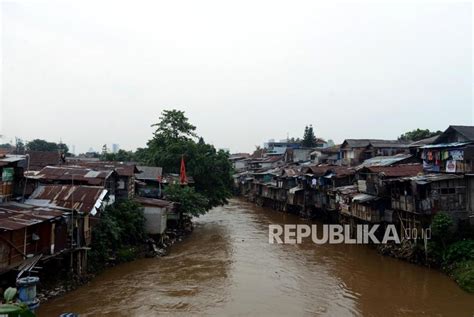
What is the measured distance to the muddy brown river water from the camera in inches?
617

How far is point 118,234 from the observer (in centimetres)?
2105

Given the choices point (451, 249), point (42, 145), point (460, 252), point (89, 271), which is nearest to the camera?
point (89, 271)

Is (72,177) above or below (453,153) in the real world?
below

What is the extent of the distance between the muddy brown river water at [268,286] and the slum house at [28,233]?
216 centimetres

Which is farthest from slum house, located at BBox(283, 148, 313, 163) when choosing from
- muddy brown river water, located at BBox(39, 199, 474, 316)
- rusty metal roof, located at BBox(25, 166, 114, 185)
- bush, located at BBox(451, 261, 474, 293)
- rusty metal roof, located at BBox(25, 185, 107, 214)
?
rusty metal roof, located at BBox(25, 185, 107, 214)

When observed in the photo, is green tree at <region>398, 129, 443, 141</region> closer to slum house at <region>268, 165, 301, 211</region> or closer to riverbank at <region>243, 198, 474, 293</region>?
slum house at <region>268, 165, 301, 211</region>

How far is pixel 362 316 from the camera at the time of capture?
1534 centimetres

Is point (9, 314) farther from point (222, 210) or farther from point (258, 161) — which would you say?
point (258, 161)

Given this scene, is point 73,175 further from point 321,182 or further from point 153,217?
point 321,182

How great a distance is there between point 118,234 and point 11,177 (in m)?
6.11

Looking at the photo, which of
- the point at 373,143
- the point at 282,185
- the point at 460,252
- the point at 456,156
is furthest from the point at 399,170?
the point at 282,185

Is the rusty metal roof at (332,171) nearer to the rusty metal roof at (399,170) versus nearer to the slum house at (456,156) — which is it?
the rusty metal roof at (399,170)

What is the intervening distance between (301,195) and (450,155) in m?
19.5

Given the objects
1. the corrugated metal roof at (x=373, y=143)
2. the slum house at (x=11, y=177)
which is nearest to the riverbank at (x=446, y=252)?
the corrugated metal roof at (x=373, y=143)
